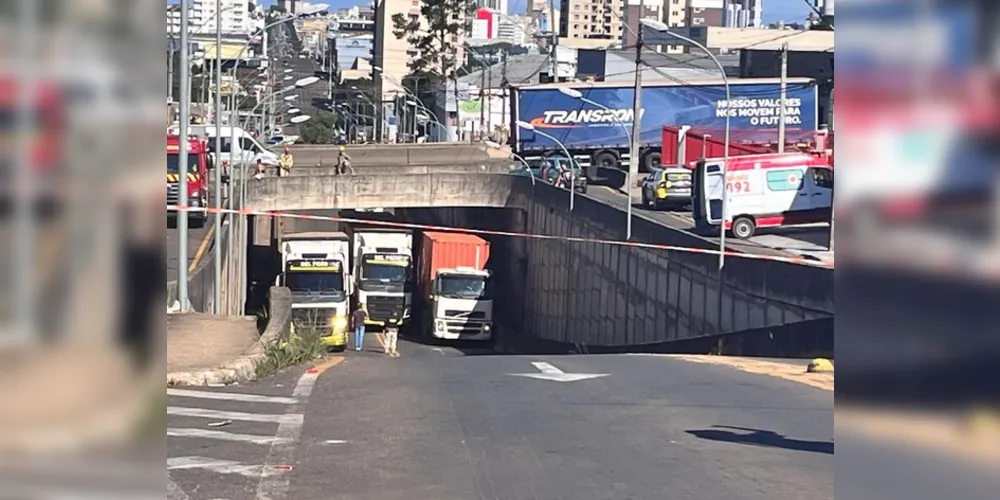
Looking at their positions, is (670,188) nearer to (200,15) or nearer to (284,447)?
(200,15)

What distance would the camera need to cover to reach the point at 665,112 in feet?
211

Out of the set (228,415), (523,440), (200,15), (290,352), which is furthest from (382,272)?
(523,440)

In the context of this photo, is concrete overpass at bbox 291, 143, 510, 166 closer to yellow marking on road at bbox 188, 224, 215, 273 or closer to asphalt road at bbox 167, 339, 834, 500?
yellow marking on road at bbox 188, 224, 215, 273

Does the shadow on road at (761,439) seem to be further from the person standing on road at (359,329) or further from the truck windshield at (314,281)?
the truck windshield at (314,281)

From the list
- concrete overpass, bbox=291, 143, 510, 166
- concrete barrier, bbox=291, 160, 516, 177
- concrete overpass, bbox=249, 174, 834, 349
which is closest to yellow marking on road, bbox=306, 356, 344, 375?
concrete overpass, bbox=249, 174, 834, 349

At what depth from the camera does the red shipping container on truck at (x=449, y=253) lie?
50594 millimetres

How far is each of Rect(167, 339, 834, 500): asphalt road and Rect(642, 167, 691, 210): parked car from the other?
99.5 feet

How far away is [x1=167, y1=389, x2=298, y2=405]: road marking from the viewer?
14984 millimetres

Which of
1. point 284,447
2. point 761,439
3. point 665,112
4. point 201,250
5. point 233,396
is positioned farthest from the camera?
point 665,112

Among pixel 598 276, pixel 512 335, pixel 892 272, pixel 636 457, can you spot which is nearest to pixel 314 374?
pixel 636 457

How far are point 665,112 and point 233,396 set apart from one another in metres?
51.1

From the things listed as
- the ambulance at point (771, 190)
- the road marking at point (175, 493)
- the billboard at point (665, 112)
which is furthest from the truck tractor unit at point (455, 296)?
the road marking at point (175, 493)

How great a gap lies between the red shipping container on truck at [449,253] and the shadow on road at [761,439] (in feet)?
123

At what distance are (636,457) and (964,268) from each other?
331 inches
